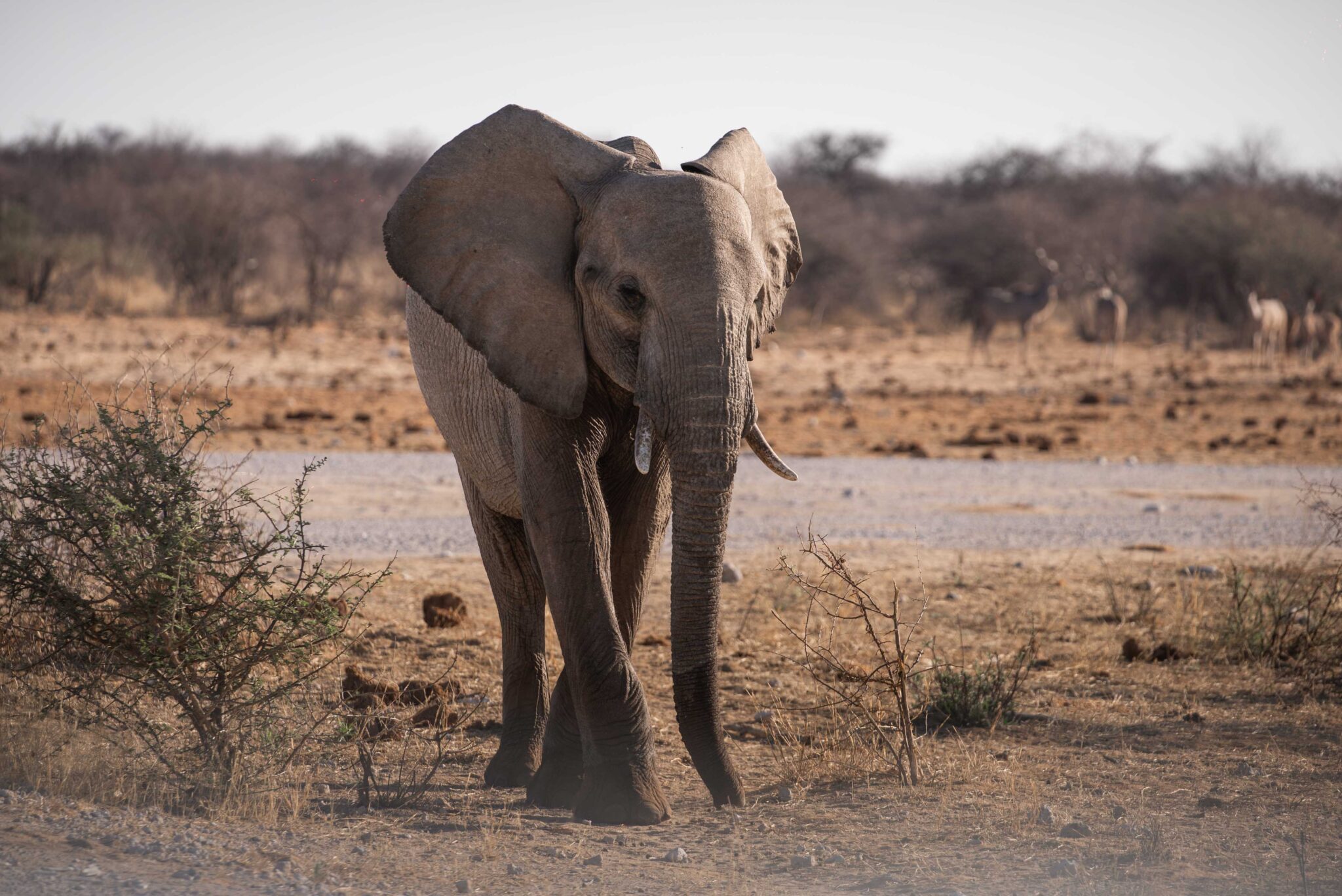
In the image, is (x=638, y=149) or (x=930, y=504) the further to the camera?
(x=930, y=504)

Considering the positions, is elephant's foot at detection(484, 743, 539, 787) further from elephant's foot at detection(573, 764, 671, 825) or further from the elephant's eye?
the elephant's eye

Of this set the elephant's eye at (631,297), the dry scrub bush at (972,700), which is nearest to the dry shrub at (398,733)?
the elephant's eye at (631,297)

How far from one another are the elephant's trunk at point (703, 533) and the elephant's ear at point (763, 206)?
0.53 meters

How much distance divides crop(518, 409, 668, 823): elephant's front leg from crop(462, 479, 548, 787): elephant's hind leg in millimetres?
819

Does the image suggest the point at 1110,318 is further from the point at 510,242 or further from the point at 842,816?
the point at 510,242

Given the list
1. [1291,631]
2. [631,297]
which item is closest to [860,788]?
[631,297]

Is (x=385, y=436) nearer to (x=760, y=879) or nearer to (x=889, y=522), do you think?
(x=889, y=522)

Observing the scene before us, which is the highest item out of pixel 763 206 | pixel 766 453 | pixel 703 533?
pixel 763 206

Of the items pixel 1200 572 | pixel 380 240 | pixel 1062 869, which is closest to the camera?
pixel 1062 869

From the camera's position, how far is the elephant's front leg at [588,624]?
438 cm

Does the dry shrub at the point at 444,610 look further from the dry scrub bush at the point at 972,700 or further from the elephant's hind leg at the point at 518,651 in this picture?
the dry scrub bush at the point at 972,700

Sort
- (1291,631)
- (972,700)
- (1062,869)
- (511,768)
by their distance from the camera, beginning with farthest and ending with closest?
(1291,631) → (972,700) → (511,768) → (1062,869)

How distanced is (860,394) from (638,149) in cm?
1670

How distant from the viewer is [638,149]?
4641 millimetres
